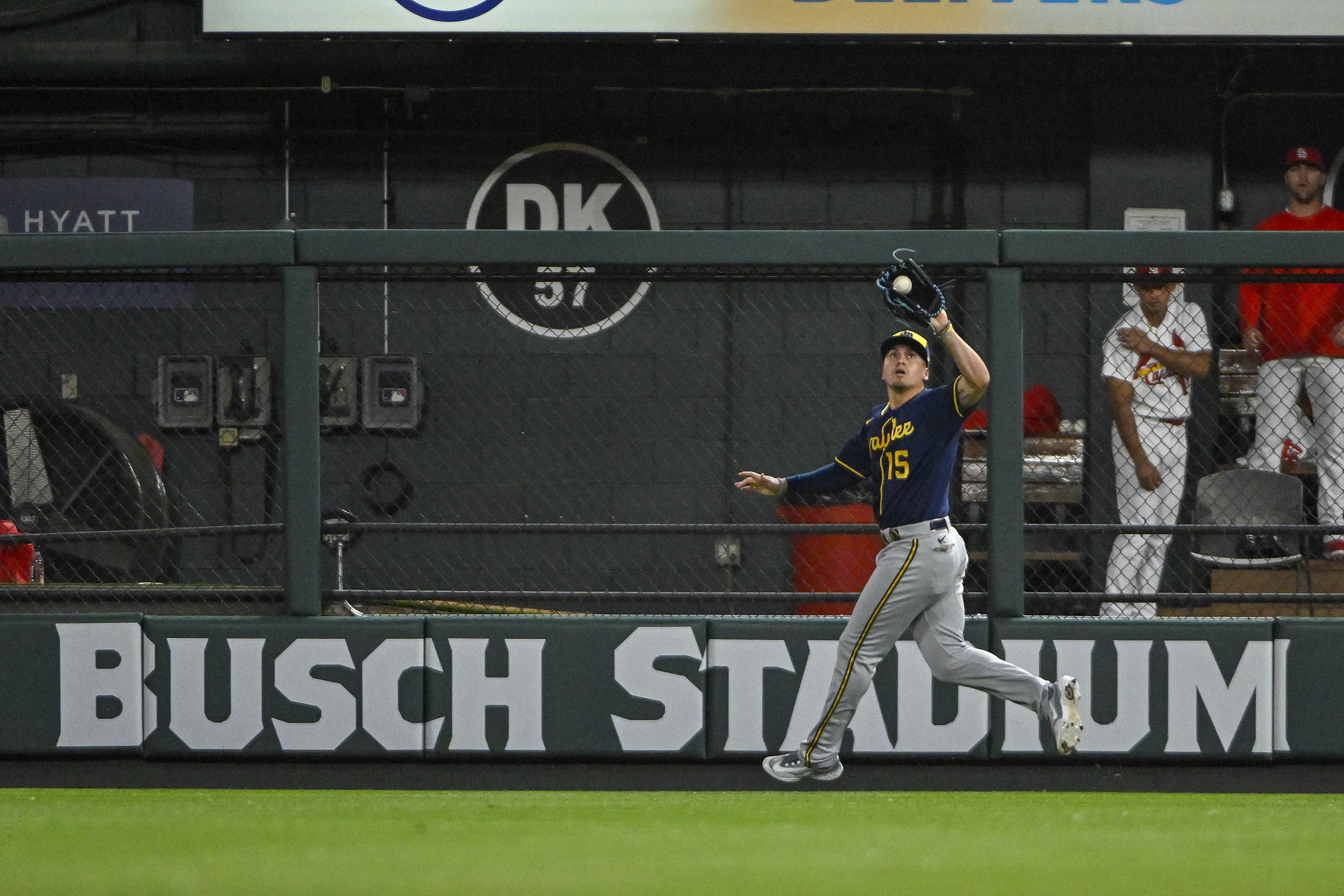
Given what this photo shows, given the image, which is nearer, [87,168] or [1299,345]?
[1299,345]

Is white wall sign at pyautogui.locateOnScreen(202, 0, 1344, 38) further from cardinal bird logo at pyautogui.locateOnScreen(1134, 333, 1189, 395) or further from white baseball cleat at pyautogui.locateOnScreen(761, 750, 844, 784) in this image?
white baseball cleat at pyautogui.locateOnScreen(761, 750, 844, 784)

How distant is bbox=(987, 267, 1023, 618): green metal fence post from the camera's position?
17.9ft

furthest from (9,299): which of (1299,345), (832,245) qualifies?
(1299,345)

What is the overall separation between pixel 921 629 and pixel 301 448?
2472mm

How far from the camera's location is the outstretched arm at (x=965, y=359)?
455cm

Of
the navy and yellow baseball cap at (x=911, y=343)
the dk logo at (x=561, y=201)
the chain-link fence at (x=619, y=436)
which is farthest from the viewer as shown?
the dk logo at (x=561, y=201)

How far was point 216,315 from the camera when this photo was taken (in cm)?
880

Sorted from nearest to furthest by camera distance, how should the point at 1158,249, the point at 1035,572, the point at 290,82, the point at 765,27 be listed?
the point at 1158,249 → the point at 1035,572 → the point at 765,27 → the point at 290,82

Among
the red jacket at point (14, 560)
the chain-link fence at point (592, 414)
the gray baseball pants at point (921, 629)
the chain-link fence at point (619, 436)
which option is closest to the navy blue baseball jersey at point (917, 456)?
the gray baseball pants at point (921, 629)

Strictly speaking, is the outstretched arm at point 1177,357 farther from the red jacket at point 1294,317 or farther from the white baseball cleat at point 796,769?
the white baseball cleat at point 796,769

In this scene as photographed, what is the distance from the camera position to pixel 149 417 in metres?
8.80

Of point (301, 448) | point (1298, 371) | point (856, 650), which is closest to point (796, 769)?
point (856, 650)

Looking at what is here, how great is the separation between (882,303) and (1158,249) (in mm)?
3235

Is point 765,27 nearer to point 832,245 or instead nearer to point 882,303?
point 882,303
